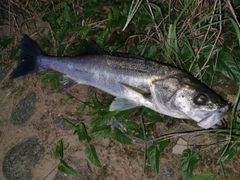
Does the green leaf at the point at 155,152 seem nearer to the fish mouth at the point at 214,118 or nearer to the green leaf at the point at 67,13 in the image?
the fish mouth at the point at 214,118

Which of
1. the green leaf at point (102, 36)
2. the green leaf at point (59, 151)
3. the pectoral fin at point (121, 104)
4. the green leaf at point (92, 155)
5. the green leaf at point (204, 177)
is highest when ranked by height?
the green leaf at point (102, 36)

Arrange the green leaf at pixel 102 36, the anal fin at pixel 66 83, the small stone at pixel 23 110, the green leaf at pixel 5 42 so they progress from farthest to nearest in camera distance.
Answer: the green leaf at pixel 5 42
the green leaf at pixel 102 36
the small stone at pixel 23 110
the anal fin at pixel 66 83

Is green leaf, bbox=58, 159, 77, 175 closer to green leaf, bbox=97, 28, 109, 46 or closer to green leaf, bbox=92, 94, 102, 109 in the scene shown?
green leaf, bbox=92, 94, 102, 109

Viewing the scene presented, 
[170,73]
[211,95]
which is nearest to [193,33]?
[170,73]

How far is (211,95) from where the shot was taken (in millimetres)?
2666

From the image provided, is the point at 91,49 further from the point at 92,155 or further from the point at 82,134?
the point at 92,155

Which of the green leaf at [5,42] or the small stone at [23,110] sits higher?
the green leaf at [5,42]

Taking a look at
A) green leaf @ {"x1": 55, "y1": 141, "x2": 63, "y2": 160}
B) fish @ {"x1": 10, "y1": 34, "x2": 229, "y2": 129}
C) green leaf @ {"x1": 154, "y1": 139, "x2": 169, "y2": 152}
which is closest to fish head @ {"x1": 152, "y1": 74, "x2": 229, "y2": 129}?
fish @ {"x1": 10, "y1": 34, "x2": 229, "y2": 129}


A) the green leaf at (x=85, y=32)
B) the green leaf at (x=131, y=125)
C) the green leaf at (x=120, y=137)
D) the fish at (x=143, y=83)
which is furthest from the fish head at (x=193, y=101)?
the green leaf at (x=85, y=32)

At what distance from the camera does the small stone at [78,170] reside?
125 inches

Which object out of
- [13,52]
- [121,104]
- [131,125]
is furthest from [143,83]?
[13,52]

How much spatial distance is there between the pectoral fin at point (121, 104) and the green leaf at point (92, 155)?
546 mm

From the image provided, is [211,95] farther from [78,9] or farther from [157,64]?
[78,9]

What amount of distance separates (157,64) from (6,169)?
7.97 ft
